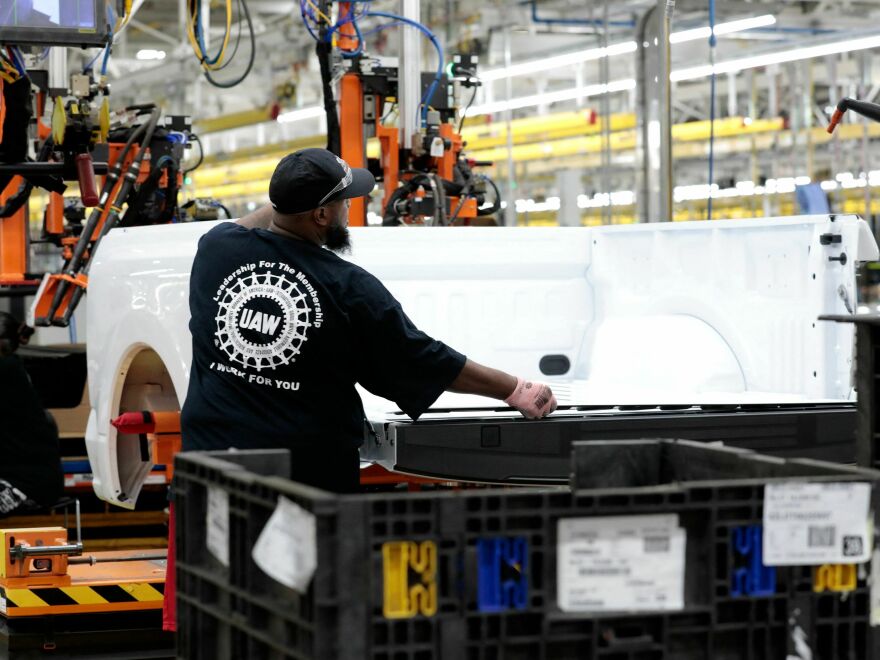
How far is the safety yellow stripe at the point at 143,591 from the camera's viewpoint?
4934 mm

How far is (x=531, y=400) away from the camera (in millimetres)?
3400

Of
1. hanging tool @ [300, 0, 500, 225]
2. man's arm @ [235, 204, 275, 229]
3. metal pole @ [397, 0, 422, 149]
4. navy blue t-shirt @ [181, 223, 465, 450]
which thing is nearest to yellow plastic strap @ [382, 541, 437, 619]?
navy blue t-shirt @ [181, 223, 465, 450]

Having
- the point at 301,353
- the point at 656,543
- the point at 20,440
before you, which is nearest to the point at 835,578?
the point at 656,543

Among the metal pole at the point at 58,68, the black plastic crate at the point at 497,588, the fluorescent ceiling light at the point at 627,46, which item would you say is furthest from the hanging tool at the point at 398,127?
the black plastic crate at the point at 497,588

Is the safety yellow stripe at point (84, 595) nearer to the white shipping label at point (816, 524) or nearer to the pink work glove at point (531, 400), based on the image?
the pink work glove at point (531, 400)

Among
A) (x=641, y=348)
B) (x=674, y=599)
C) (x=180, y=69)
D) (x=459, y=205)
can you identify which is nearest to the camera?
(x=674, y=599)

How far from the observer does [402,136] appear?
8.24 metres

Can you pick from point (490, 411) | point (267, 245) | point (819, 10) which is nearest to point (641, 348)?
point (490, 411)

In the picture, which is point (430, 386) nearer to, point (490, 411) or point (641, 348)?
point (490, 411)

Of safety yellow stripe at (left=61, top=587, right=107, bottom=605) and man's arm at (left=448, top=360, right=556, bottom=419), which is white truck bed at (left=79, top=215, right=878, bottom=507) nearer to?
safety yellow stripe at (left=61, top=587, right=107, bottom=605)

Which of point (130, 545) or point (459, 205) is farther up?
point (459, 205)

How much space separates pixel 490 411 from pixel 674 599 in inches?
79.4

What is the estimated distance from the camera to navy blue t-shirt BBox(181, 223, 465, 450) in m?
3.15

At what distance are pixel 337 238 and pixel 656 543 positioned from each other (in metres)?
1.66
